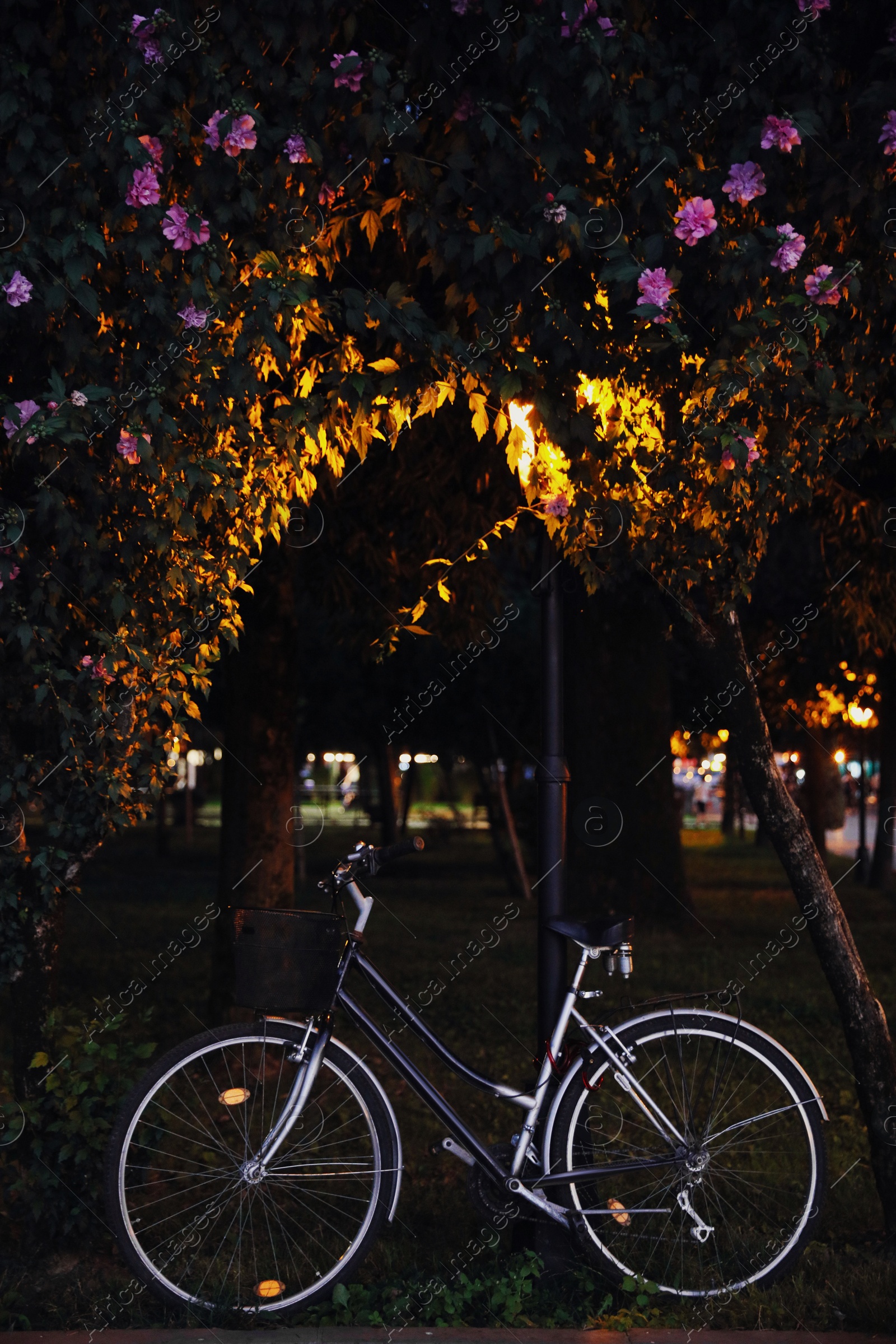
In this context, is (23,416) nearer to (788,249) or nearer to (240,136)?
(240,136)

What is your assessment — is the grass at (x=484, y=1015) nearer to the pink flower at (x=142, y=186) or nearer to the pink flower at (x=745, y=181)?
the pink flower at (x=745, y=181)

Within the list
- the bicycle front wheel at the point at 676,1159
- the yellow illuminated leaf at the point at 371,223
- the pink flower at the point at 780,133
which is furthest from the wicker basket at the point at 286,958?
the pink flower at the point at 780,133

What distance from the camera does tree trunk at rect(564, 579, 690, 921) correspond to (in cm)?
1243

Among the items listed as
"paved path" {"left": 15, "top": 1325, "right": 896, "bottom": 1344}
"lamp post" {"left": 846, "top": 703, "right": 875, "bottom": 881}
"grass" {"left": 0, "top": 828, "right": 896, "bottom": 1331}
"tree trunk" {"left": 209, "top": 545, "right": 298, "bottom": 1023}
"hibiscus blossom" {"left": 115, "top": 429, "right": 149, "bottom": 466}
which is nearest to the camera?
"paved path" {"left": 15, "top": 1325, "right": 896, "bottom": 1344}

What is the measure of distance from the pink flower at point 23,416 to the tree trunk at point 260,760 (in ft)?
11.3

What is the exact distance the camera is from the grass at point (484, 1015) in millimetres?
3693

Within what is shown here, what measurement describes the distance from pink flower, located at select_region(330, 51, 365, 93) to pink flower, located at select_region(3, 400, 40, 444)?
1.21m

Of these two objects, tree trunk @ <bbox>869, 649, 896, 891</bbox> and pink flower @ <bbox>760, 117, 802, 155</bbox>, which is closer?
pink flower @ <bbox>760, 117, 802, 155</bbox>

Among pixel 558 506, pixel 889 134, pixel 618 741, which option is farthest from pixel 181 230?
pixel 618 741

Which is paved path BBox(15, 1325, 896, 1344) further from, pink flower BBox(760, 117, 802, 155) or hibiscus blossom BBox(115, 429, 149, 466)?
pink flower BBox(760, 117, 802, 155)

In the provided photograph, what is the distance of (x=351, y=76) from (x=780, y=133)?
117 cm

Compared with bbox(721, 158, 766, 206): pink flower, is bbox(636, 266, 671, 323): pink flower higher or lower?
lower

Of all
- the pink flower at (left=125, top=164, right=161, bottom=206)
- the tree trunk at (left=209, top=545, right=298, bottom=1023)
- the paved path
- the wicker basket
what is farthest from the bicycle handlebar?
the tree trunk at (left=209, top=545, right=298, bottom=1023)

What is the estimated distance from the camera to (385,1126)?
11.8 feet
